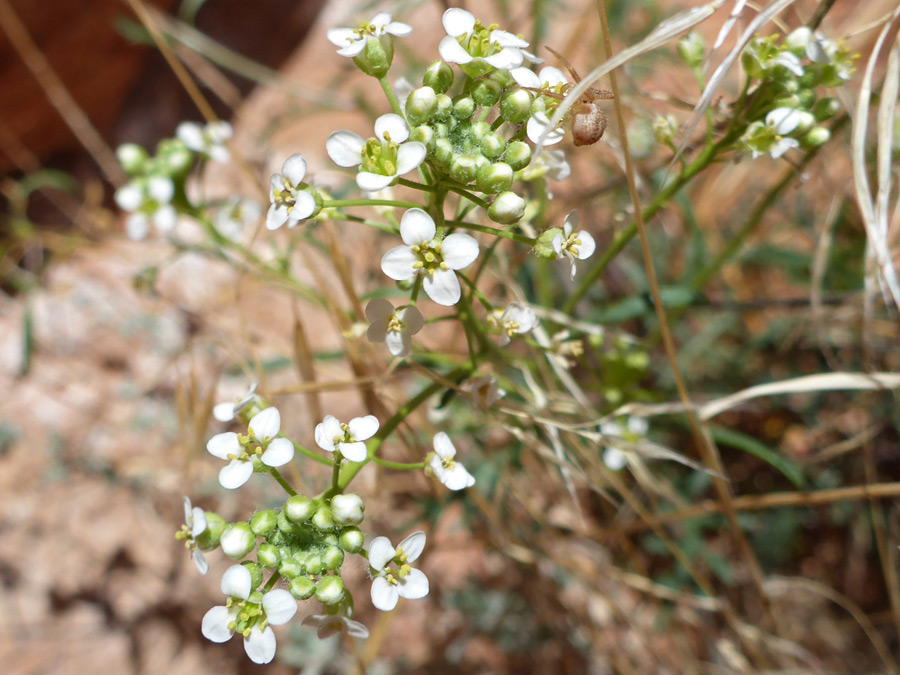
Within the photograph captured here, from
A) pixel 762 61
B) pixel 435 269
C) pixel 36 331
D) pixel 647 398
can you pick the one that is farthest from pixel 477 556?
pixel 36 331

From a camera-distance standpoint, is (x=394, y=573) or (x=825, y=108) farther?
(x=825, y=108)

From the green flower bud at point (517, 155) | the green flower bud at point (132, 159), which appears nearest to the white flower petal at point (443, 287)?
the green flower bud at point (517, 155)

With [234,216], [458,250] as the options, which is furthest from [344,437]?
[234,216]

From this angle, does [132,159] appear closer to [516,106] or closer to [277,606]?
[516,106]

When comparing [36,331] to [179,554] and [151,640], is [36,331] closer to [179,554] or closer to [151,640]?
[179,554]

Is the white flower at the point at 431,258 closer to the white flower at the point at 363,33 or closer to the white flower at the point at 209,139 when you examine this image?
the white flower at the point at 363,33

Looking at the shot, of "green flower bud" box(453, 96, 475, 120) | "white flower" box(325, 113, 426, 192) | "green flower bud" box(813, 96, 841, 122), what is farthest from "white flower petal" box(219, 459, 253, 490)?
"green flower bud" box(813, 96, 841, 122)
